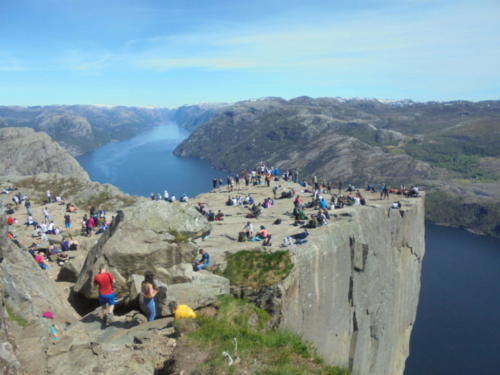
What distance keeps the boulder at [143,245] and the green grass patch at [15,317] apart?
16.2 ft

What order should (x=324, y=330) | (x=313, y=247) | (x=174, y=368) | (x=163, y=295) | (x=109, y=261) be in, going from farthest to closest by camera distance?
1. (x=324, y=330)
2. (x=313, y=247)
3. (x=109, y=261)
4. (x=163, y=295)
5. (x=174, y=368)

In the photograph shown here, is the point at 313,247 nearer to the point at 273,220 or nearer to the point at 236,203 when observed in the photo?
the point at 273,220

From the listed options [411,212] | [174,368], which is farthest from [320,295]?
[411,212]

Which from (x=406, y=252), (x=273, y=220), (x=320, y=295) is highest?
(x=273, y=220)

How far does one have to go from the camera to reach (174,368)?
935cm

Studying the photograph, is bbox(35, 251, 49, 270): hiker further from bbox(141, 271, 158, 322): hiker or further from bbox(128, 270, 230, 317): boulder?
bbox(141, 271, 158, 322): hiker

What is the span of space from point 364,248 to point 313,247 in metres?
7.76

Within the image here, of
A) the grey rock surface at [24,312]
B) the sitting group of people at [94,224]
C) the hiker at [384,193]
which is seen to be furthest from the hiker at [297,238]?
the hiker at [384,193]

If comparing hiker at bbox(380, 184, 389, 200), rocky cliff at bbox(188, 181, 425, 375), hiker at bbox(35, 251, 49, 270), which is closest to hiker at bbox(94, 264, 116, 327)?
rocky cliff at bbox(188, 181, 425, 375)

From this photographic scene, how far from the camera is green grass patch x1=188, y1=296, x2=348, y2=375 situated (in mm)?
9273

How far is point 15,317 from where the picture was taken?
37.6 feet

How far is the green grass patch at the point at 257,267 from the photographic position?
58.6 feet

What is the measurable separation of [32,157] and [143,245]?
88316mm

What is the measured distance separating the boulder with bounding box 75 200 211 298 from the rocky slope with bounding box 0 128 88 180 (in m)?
73.6
